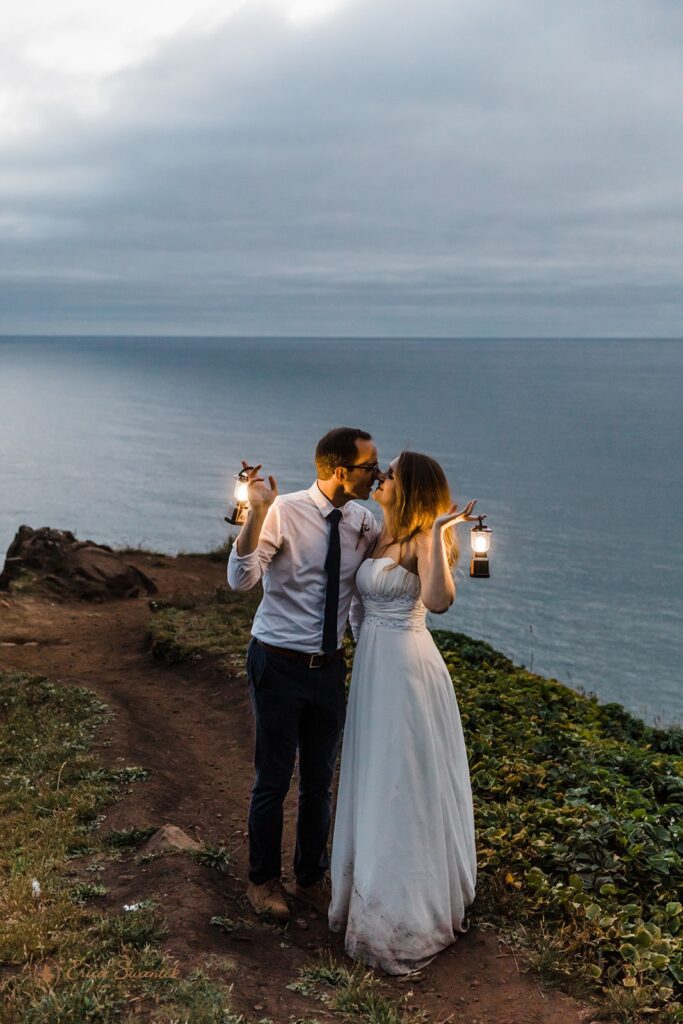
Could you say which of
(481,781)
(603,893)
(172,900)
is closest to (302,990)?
(172,900)

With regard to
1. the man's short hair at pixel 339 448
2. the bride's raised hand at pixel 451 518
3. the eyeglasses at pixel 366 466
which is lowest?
the bride's raised hand at pixel 451 518

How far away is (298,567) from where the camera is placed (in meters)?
5.96

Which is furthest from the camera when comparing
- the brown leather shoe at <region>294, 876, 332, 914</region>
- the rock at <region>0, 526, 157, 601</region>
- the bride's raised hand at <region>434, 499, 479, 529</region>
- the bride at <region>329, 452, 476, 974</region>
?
the rock at <region>0, 526, 157, 601</region>

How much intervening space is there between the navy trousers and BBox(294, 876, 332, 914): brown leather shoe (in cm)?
4

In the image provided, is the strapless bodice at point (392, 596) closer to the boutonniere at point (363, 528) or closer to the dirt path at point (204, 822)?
the boutonniere at point (363, 528)

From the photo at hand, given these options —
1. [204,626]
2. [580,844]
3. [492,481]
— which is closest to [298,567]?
[580,844]

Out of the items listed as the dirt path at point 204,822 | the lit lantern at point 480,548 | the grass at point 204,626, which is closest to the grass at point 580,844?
the dirt path at point 204,822

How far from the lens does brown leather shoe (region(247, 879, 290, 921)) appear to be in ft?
20.6

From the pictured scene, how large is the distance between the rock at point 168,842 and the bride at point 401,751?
1.59 metres

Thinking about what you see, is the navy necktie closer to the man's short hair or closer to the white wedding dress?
the white wedding dress

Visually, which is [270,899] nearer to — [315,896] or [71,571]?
[315,896]

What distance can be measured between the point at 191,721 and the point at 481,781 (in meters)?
4.07

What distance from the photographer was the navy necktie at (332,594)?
5.96m

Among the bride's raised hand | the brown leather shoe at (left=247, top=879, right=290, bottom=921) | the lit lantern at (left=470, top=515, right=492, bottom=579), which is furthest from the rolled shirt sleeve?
the brown leather shoe at (left=247, top=879, right=290, bottom=921)
